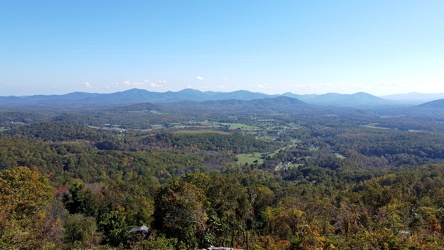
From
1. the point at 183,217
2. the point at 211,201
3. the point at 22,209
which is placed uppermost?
the point at 183,217

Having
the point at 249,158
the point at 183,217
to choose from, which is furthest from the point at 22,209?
the point at 249,158

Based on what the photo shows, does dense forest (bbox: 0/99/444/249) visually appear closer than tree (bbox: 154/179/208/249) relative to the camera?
Yes

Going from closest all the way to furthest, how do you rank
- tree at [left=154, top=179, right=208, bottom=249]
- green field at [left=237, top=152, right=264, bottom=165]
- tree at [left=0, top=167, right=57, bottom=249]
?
tree at [left=0, top=167, right=57, bottom=249]
tree at [left=154, top=179, right=208, bottom=249]
green field at [left=237, top=152, right=264, bottom=165]

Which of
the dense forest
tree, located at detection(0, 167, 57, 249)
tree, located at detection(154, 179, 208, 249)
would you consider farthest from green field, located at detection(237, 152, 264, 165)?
tree, located at detection(154, 179, 208, 249)

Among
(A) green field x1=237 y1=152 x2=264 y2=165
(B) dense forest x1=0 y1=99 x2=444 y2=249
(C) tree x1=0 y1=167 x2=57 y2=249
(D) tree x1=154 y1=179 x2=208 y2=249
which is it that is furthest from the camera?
(A) green field x1=237 y1=152 x2=264 y2=165

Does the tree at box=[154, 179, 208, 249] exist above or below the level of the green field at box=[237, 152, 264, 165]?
above

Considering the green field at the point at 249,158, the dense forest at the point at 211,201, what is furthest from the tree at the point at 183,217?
the green field at the point at 249,158

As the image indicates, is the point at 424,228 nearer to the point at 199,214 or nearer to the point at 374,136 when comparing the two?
the point at 199,214

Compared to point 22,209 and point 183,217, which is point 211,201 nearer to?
point 183,217

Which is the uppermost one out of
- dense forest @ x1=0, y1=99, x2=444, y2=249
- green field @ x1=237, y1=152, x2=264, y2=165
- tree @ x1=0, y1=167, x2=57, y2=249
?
tree @ x1=0, y1=167, x2=57, y2=249

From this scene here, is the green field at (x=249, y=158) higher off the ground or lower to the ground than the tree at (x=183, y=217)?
lower

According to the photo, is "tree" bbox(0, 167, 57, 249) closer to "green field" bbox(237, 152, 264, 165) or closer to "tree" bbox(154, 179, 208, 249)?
"tree" bbox(154, 179, 208, 249)

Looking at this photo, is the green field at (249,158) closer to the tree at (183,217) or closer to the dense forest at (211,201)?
the dense forest at (211,201)
